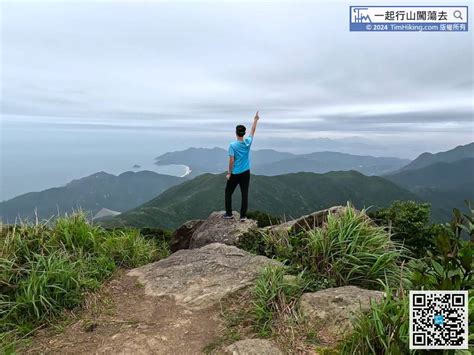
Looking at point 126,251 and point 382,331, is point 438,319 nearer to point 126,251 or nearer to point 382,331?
point 382,331

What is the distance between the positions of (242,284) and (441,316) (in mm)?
3236

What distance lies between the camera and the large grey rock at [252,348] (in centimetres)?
382

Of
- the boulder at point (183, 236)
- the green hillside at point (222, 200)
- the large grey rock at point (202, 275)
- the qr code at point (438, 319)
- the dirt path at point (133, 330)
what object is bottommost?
the green hillside at point (222, 200)

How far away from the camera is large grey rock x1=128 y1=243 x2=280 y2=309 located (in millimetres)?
5539

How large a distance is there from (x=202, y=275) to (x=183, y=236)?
6.26 m

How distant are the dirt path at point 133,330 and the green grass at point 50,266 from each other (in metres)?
0.35

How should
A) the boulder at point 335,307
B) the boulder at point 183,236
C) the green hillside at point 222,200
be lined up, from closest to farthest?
the boulder at point 335,307, the boulder at point 183,236, the green hillside at point 222,200

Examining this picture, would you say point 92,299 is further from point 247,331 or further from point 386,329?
point 386,329

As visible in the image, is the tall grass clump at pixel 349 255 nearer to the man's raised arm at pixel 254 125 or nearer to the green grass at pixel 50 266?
the green grass at pixel 50 266

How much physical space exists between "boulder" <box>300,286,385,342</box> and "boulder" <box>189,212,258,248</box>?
4.88 metres

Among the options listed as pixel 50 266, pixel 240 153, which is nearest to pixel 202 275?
pixel 50 266

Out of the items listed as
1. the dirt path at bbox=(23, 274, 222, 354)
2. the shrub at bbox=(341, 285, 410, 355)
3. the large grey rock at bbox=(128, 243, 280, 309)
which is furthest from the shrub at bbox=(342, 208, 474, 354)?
the large grey rock at bbox=(128, 243, 280, 309)

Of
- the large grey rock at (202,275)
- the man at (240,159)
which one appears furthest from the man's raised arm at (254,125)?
the large grey rock at (202,275)

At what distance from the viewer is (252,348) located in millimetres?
3902
